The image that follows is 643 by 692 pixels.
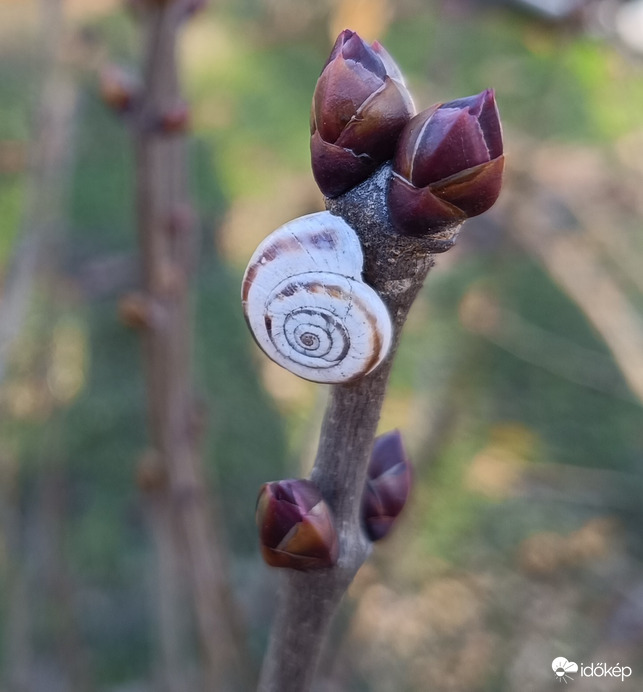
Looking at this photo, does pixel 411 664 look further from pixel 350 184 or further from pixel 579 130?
pixel 579 130

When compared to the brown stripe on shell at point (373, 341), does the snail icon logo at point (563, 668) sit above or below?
below

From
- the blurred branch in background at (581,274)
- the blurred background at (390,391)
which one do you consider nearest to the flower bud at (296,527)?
the blurred background at (390,391)

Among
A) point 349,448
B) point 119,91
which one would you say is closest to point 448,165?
point 349,448

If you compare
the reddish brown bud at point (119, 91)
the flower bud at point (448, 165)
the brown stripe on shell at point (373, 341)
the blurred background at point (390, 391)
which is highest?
the flower bud at point (448, 165)

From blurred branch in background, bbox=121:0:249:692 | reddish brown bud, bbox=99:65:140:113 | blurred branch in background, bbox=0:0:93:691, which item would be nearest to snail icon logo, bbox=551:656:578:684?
blurred branch in background, bbox=121:0:249:692

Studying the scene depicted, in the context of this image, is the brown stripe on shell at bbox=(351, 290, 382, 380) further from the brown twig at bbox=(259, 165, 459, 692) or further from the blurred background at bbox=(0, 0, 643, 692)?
the blurred background at bbox=(0, 0, 643, 692)

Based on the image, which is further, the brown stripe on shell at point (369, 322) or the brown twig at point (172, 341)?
the brown twig at point (172, 341)

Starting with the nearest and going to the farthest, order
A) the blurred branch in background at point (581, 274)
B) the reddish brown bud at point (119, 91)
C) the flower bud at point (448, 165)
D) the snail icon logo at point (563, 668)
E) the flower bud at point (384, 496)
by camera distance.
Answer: the flower bud at point (448, 165) < the flower bud at point (384, 496) < the reddish brown bud at point (119, 91) < the snail icon logo at point (563, 668) < the blurred branch in background at point (581, 274)

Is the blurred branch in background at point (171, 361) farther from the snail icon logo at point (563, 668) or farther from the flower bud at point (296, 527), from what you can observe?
the snail icon logo at point (563, 668)
